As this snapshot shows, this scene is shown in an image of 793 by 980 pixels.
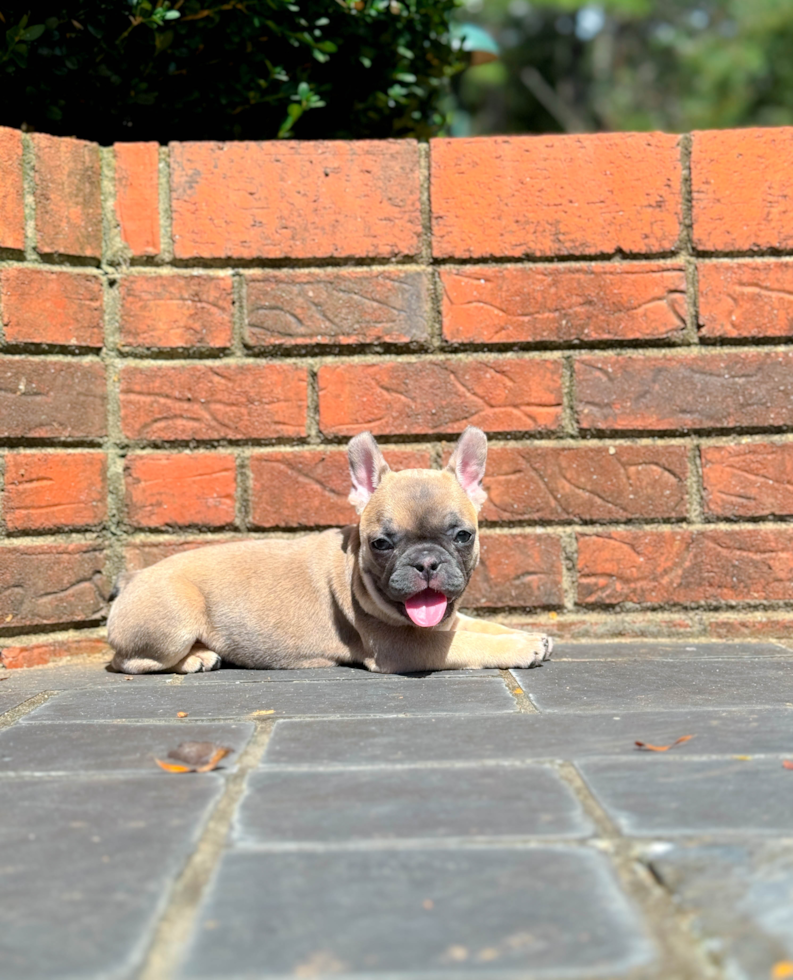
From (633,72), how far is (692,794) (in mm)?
26956

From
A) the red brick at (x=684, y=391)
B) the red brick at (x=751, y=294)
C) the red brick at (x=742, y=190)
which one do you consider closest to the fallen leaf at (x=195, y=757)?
the red brick at (x=684, y=391)

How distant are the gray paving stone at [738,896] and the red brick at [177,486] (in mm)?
2607

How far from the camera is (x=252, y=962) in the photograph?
1367mm

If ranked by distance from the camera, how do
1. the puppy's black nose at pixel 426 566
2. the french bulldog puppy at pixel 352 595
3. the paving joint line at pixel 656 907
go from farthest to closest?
the french bulldog puppy at pixel 352 595, the puppy's black nose at pixel 426 566, the paving joint line at pixel 656 907

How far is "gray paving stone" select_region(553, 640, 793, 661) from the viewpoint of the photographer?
12.0 ft

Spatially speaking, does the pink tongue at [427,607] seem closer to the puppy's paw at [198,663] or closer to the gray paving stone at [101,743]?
the puppy's paw at [198,663]

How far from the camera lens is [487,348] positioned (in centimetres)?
400

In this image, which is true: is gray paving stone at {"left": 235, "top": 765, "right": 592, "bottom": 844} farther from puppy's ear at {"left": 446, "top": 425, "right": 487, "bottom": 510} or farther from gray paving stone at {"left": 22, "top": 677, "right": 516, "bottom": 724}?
puppy's ear at {"left": 446, "top": 425, "right": 487, "bottom": 510}

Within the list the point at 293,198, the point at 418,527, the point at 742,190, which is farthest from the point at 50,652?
the point at 742,190

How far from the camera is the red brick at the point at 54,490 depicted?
3748mm

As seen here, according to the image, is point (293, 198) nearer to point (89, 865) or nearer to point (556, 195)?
point (556, 195)

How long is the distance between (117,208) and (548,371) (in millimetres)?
1771

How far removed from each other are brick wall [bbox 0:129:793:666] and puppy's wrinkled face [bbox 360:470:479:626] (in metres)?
0.36

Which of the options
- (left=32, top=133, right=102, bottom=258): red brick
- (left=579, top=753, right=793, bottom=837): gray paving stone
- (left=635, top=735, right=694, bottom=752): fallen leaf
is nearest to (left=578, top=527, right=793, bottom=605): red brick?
(left=635, top=735, right=694, bottom=752): fallen leaf
